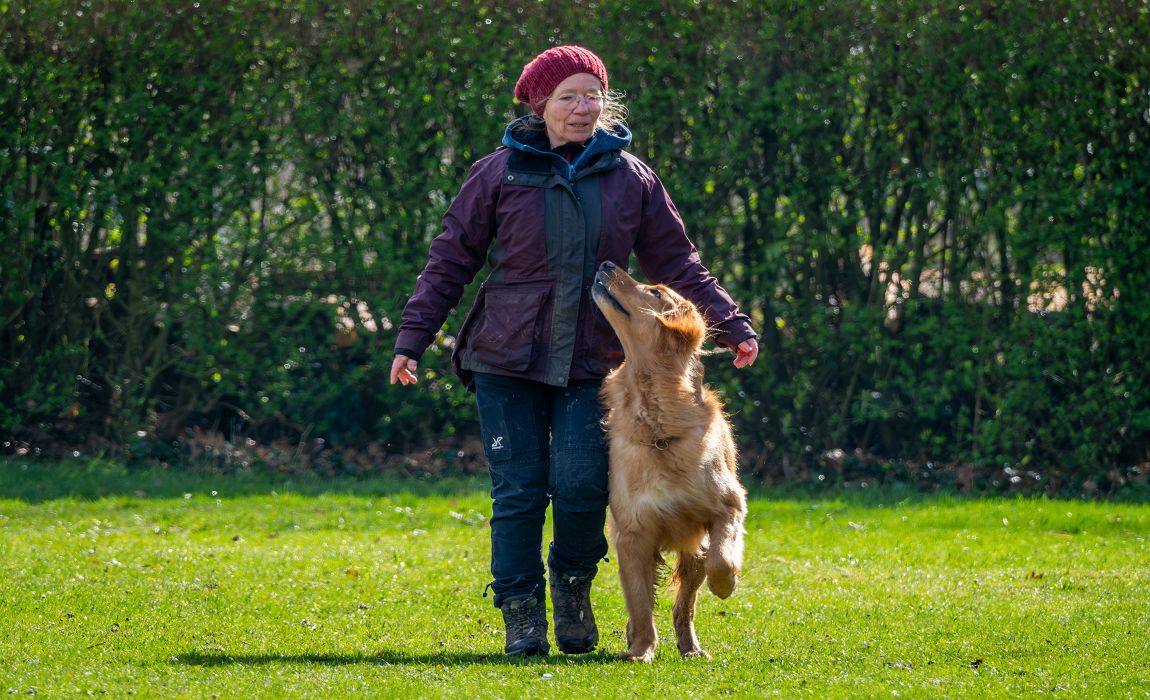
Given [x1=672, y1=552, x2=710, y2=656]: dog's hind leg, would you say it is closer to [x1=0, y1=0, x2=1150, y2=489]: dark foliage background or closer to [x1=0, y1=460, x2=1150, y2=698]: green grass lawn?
[x1=0, y1=460, x2=1150, y2=698]: green grass lawn

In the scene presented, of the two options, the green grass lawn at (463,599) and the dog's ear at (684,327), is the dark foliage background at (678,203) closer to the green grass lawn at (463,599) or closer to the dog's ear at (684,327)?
the green grass lawn at (463,599)

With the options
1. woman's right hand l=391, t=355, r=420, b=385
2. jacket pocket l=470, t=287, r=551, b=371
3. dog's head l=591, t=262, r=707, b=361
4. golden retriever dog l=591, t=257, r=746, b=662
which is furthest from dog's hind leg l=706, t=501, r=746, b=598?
woman's right hand l=391, t=355, r=420, b=385

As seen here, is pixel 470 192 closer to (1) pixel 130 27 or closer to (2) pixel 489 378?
(2) pixel 489 378

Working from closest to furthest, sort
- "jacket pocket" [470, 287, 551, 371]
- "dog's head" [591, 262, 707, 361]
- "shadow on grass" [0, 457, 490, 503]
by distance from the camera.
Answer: "dog's head" [591, 262, 707, 361]
"jacket pocket" [470, 287, 551, 371]
"shadow on grass" [0, 457, 490, 503]

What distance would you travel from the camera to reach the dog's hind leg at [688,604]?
16.2ft

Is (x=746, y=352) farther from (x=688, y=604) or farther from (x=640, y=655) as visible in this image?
(x=640, y=655)

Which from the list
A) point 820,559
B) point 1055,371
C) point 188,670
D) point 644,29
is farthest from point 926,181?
point 188,670

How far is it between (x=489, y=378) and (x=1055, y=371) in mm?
4819

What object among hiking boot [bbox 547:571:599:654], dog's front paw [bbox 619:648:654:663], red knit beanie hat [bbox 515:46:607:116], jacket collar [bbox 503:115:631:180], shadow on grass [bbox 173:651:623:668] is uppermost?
red knit beanie hat [bbox 515:46:607:116]

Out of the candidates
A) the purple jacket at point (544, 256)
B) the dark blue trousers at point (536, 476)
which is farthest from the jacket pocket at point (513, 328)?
the dark blue trousers at point (536, 476)

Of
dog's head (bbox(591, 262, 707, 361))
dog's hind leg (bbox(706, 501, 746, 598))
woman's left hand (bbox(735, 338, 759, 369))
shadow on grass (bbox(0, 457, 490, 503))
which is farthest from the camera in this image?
shadow on grass (bbox(0, 457, 490, 503))

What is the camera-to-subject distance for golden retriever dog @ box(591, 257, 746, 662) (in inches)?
184

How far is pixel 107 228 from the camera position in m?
9.05

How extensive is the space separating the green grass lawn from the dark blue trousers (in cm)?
35
